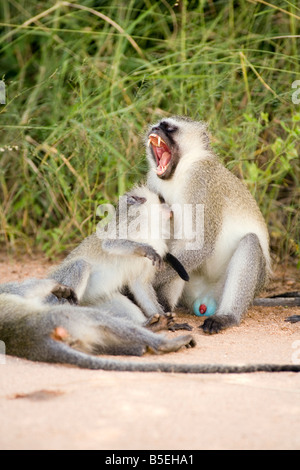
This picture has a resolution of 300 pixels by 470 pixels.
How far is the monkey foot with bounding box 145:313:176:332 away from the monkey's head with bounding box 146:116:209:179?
41.8 inches

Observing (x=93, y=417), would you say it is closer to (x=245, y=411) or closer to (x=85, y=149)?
(x=245, y=411)

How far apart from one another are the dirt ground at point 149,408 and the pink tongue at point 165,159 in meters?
1.64

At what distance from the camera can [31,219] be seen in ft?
23.2

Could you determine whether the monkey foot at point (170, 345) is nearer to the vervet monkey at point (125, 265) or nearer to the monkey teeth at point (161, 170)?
the vervet monkey at point (125, 265)

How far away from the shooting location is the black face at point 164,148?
5016 mm

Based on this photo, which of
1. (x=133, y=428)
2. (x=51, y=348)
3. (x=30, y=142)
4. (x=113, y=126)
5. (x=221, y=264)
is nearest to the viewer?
(x=133, y=428)

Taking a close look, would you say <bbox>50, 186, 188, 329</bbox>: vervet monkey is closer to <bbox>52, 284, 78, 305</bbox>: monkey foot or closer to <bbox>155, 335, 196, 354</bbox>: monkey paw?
<bbox>52, 284, 78, 305</bbox>: monkey foot

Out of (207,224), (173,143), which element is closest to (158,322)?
(207,224)

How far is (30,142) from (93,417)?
415 cm

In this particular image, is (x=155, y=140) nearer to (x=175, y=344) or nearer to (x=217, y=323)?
(x=217, y=323)

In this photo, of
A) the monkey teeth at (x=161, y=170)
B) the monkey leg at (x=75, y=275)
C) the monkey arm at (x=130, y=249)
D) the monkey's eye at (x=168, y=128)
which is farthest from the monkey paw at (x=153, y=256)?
the monkey's eye at (x=168, y=128)

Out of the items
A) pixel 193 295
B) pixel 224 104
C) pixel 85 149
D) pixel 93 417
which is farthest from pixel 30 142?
pixel 93 417

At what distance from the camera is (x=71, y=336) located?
357cm

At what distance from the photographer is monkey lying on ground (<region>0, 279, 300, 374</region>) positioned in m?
3.37
